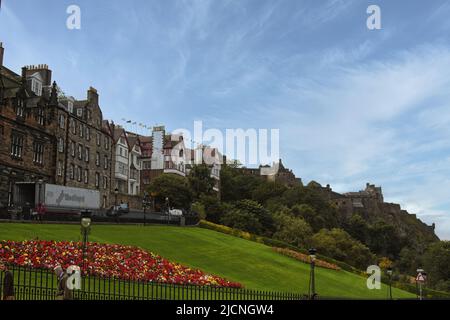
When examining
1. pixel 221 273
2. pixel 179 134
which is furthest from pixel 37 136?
pixel 179 134

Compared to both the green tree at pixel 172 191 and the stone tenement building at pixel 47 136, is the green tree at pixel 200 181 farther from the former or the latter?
the stone tenement building at pixel 47 136

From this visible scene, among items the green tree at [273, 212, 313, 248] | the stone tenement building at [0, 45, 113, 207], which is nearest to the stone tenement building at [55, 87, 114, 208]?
the stone tenement building at [0, 45, 113, 207]

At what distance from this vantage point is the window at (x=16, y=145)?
58.0 metres

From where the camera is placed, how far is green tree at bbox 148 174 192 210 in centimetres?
8569

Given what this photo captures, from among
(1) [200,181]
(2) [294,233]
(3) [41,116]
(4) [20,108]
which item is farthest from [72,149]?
(2) [294,233]

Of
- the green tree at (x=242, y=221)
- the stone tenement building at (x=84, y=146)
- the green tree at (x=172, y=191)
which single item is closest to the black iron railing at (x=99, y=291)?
the stone tenement building at (x=84, y=146)

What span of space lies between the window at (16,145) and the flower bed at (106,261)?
86.0 ft

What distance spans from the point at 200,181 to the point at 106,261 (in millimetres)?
59429

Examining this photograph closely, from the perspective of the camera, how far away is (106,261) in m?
31.7

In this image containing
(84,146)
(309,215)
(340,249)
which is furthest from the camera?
(309,215)

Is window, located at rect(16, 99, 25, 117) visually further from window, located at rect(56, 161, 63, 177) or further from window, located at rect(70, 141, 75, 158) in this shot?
window, located at rect(70, 141, 75, 158)

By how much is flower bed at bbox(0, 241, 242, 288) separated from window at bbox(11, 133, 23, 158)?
2622cm

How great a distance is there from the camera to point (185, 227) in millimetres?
59594

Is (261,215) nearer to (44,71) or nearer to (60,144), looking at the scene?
(60,144)
